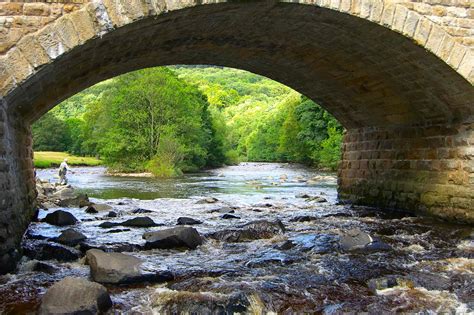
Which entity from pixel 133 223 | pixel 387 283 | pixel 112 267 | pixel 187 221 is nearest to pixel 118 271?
pixel 112 267

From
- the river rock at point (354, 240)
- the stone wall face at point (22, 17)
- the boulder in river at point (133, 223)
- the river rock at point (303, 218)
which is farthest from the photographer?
the river rock at point (303, 218)

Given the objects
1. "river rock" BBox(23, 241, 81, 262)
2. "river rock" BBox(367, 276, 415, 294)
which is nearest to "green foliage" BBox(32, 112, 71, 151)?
"river rock" BBox(23, 241, 81, 262)

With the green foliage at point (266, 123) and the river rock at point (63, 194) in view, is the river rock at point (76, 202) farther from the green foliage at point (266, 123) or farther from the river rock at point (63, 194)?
the green foliage at point (266, 123)

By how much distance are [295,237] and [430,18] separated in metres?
4.64

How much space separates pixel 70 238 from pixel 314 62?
6893 mm

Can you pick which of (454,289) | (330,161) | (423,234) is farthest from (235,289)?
(330,161)

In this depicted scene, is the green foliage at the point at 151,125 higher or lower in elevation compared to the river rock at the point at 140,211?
higher

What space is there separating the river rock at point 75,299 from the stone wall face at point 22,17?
314 cm

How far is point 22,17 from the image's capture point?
242 inches

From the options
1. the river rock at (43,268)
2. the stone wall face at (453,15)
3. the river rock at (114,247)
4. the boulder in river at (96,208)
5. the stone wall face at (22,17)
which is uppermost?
the stone wall face at (453,15)

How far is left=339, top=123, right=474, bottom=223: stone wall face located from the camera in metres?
10.0

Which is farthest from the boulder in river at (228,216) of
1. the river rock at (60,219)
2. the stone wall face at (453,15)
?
the stone wall face at (453,15)

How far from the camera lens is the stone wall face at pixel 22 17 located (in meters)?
6.09

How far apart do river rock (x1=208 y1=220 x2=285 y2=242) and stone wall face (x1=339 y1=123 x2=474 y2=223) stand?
3.80m
